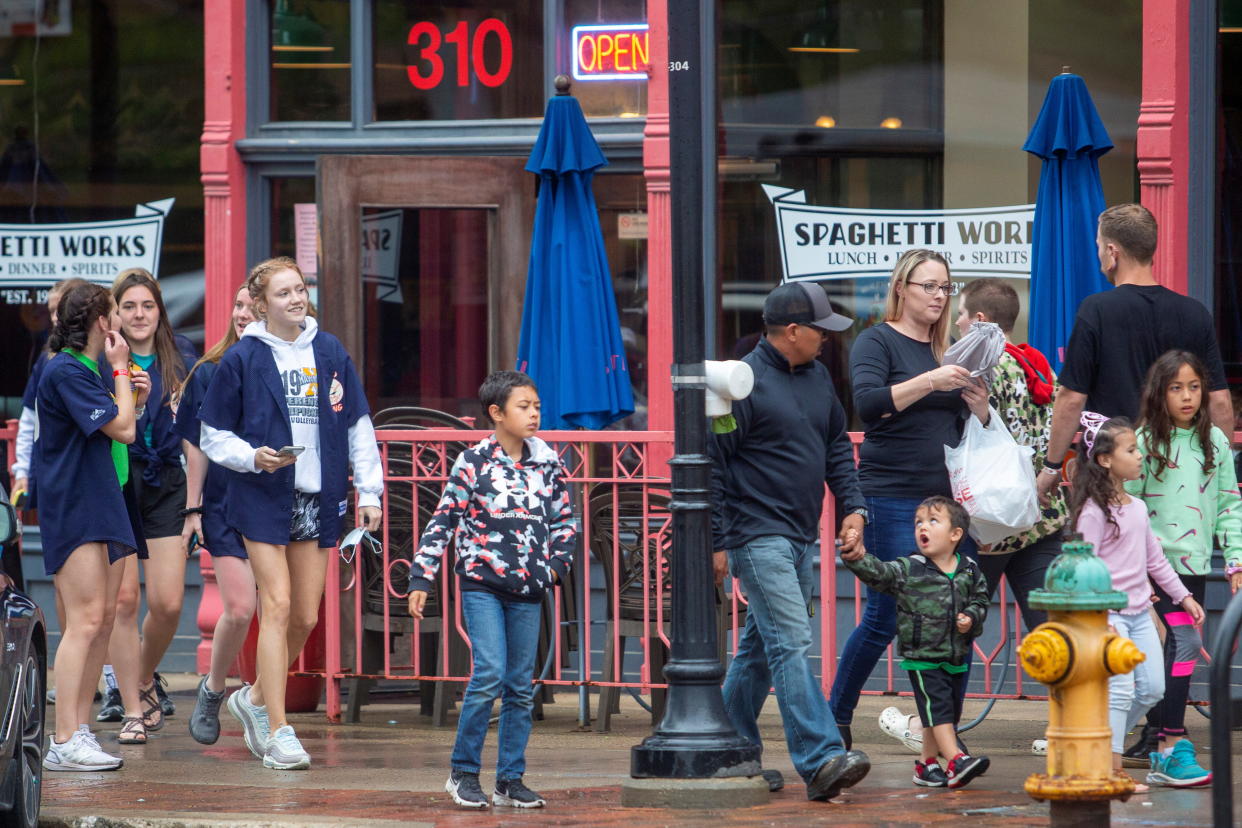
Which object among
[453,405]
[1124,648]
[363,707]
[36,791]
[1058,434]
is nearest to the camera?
[1124,648]

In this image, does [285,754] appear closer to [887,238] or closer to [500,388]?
[500,388]

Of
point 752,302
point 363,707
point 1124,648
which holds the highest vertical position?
point 752,302

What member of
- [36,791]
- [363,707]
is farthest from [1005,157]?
[36,791]

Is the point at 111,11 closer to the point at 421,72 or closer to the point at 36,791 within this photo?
the point at 421,72

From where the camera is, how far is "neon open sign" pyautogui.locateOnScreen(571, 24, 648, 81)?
1086 cm

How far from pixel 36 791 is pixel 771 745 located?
3.31 m

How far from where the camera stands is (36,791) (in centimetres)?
630

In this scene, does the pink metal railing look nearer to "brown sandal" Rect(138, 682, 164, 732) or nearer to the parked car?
"brown sandal" Rect(138, 682, 164, 732)

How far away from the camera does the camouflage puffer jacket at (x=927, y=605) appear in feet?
22.0

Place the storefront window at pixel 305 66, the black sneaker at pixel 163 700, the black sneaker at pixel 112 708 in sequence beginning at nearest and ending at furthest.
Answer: the black sneaker at pixel 112 708 → the black sneaker at pixel 163 700 → the storefront window at pixel 305 66

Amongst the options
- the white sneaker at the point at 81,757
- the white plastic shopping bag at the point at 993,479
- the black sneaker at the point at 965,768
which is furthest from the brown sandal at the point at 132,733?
the white plastic shopping bag at the point at 993,479

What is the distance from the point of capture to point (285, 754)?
755cm

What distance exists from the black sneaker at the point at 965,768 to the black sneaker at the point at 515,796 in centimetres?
150

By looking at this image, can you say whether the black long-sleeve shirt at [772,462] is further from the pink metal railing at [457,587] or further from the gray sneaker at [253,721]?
the gray sneaker at [253,721]
